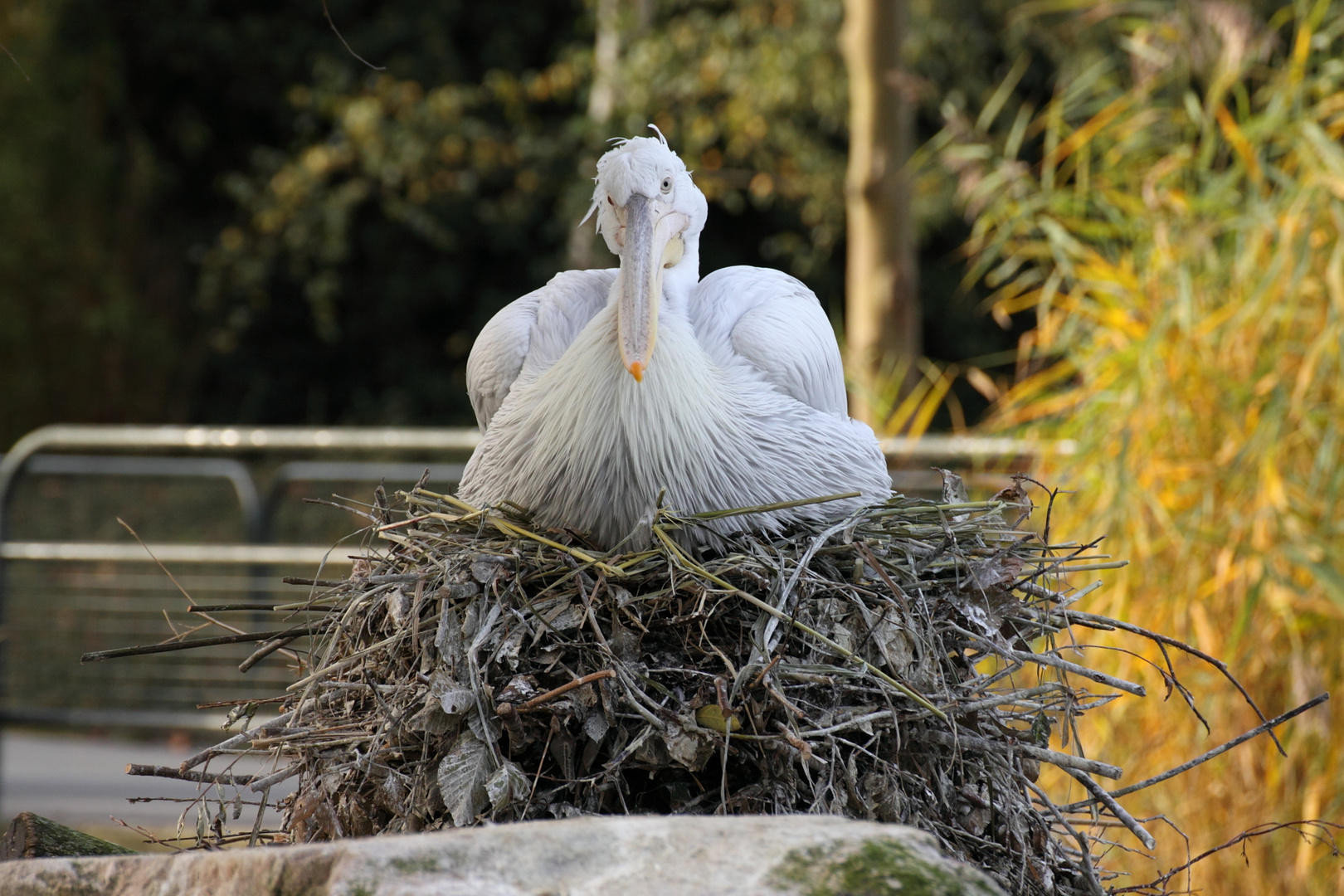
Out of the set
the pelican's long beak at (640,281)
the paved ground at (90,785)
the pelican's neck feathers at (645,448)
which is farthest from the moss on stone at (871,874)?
the paved ground at (90,785)

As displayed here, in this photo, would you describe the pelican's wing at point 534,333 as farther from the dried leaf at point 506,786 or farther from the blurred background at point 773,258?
the dried leaf at point 506,786

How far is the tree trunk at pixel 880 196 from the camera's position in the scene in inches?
291

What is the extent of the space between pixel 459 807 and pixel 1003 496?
116 centimetres

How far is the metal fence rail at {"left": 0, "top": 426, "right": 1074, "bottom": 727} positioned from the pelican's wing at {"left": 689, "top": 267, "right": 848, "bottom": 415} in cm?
254

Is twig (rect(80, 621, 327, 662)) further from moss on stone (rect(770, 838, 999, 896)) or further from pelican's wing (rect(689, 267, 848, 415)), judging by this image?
moss on stone (rect(770, 838, 999, 896))

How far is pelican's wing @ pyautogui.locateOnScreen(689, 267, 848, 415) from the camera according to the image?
279 centimetres

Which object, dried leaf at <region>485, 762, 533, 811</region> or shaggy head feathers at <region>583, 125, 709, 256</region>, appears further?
shaggy head feathers at <region>583, 125, 709, 256</region>

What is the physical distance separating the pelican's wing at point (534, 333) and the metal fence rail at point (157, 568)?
273 centimetres

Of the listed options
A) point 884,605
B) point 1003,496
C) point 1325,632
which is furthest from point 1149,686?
point 884,605

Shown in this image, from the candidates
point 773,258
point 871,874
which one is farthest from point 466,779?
point 773,258

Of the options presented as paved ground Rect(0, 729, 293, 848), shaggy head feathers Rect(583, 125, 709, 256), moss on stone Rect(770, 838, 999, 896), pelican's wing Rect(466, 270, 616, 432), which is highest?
shaggy head feathers Rect(583, 125, 709, 256)

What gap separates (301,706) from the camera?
7.88ft

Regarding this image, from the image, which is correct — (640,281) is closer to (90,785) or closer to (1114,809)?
(1114,809)

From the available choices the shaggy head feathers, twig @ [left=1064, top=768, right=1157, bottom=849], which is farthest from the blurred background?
twig @ [left=1064, top=768, right=1157, bottom=849]
